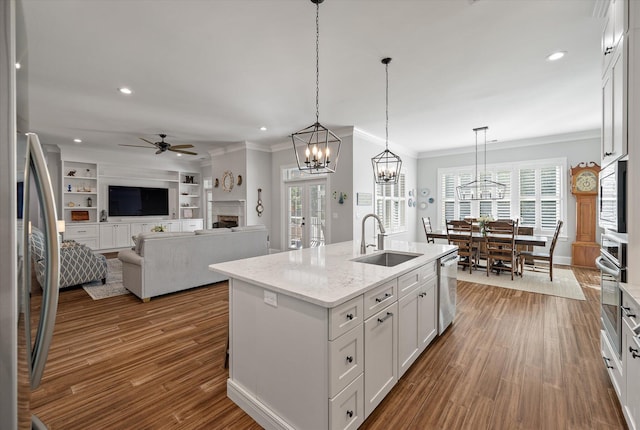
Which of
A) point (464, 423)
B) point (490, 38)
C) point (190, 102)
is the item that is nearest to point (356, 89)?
point (490, 38)

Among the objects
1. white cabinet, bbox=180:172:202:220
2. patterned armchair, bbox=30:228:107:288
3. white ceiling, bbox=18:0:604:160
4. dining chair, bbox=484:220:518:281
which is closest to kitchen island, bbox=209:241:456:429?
white ceiling, bbox=18:0:604:160

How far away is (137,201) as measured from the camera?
870cm

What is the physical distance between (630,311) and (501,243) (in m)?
3.76

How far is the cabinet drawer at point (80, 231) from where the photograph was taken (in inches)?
289

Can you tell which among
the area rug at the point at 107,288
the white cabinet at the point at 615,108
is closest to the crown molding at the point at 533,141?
the white cabinet at the point at 615,108

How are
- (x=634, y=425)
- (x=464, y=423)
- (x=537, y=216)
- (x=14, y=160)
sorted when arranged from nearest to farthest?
(x=14, y=160), (x=634, y=425), (x=464, y=423), (x=537, y=216)

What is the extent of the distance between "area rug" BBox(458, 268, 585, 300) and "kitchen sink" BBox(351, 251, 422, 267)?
2.86 meters

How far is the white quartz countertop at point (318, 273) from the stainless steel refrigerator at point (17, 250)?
1016 millimetres

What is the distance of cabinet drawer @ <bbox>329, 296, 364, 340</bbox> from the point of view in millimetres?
1487

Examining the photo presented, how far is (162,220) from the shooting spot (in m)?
8.93

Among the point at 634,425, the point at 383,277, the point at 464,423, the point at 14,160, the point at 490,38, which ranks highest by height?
the point at 490,38

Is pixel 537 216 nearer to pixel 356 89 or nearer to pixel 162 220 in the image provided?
pixel 356 89

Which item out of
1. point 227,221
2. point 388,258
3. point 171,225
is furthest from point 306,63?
point 171,225

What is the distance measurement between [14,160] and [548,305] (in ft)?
16.5
